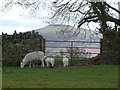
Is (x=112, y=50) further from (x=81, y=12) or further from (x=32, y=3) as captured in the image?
(x=32, y=3)

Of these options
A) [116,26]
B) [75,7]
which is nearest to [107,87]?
[75,7]

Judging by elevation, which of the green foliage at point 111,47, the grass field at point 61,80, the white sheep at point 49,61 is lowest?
the grass field at point 61,80

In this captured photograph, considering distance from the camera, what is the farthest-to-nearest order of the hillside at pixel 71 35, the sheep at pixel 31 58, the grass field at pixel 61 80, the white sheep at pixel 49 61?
the hillside at pixel 71 35
the sheep at pixel 31 58
the white sheep at pixel 49 61
the grass field at pixel 61 80

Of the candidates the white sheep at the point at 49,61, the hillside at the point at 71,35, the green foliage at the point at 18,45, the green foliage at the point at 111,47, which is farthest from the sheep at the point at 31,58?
the green foliage at the point at 111,47

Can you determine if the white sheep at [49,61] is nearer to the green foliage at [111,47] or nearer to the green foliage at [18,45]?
the green foliage at [18,45]

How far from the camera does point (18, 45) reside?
835 inches

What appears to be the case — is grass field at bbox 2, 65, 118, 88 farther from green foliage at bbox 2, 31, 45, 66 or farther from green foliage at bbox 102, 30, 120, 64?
green foliage at bbox 2, 31, 45, 66

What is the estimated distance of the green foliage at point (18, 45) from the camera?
20688 mm

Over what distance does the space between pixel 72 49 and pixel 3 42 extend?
14.6ft

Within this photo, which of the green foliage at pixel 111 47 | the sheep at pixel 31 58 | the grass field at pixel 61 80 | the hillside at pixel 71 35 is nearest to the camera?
the grass field at pixel 61 80

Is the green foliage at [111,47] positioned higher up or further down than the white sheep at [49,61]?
higher up

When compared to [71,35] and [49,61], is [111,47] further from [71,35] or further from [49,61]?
[49,61]

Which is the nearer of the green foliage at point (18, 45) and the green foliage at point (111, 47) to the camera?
the green foliage at point (111, 47)

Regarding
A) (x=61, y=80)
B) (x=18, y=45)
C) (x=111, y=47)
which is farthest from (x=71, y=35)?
(x=61, y=80)
